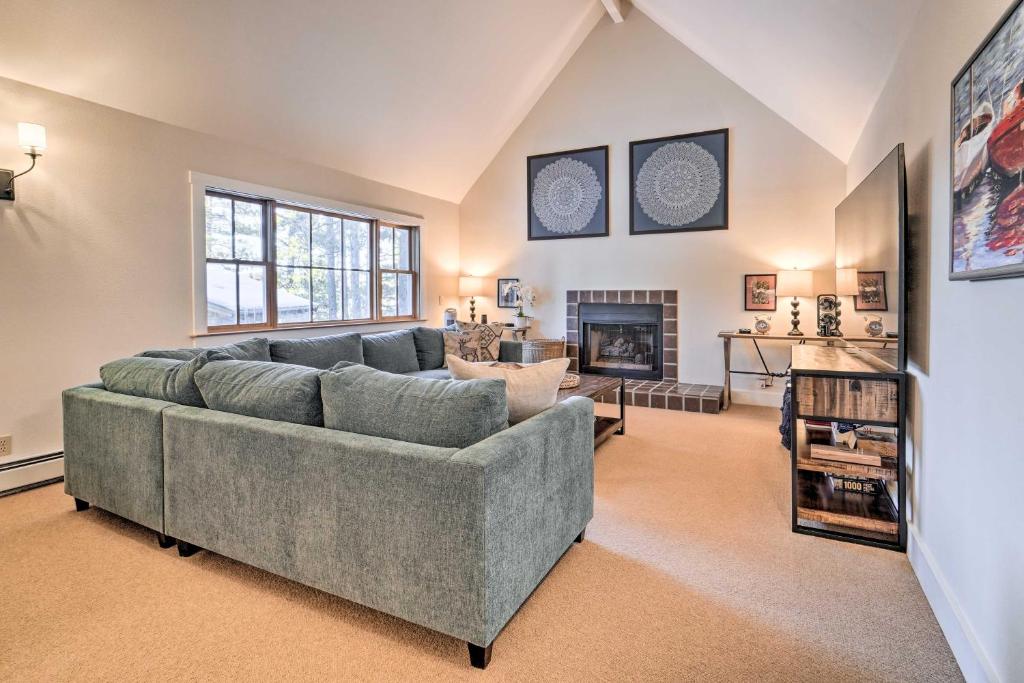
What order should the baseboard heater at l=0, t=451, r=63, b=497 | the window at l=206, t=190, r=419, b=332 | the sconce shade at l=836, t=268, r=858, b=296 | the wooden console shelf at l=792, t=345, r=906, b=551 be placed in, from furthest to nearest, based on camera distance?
the window at l=206, t=190, r=419, b=332 < the sconce shade at l=836, t=268, r=858, b=296 < the baseboard heater at l=0, t=451, r=63, b=497 < the wooden console shelf at l=792, t=345, r=906, b=551

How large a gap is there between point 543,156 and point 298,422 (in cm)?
523

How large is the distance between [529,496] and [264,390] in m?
1.12

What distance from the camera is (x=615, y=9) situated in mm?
5340

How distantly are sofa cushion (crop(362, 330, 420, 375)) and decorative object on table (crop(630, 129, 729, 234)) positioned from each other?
9.38 feet

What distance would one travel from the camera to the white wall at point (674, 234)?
16.6ft

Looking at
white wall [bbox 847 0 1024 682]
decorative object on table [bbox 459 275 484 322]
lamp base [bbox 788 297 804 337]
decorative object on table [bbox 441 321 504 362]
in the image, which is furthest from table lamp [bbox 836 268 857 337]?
decorative object on table [bbox 459 275 484 322]

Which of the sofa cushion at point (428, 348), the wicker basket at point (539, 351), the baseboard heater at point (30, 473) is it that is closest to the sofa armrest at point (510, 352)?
the wicker basket at point (539, 351)

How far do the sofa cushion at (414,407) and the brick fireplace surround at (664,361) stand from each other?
12.1 feet

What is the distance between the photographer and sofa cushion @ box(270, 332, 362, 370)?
12.4 ft

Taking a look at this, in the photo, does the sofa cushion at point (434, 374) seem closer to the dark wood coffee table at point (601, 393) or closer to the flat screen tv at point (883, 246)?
the dark wood coffee table at point (601, 393)

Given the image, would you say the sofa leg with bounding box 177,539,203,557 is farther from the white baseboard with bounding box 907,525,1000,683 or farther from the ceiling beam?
the ceiling beam

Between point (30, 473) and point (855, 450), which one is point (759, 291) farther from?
point (30, 473)

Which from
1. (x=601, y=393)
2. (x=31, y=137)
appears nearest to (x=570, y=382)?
(x=601, y=393)

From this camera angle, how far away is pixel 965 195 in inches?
61.1
